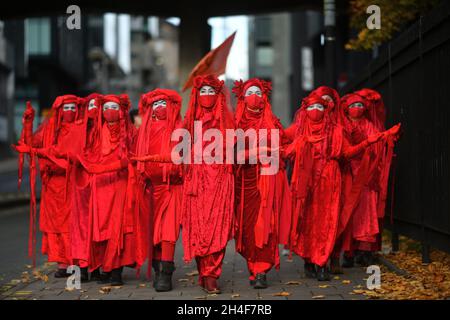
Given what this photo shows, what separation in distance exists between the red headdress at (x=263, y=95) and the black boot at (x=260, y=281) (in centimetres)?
151

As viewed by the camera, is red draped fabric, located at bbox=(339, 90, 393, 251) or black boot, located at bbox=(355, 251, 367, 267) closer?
red draped fabric, located at bbox=(339, 90, 393, 251)

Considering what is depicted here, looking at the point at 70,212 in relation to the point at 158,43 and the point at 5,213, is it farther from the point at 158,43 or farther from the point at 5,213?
the point at 158,43

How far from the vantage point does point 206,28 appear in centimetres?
2847

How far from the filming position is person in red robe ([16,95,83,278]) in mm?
9250

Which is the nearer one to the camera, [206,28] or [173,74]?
[206,28]

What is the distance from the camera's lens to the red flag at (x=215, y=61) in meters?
13.0

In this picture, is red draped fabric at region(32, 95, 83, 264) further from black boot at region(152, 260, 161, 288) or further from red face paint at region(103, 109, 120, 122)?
black boot at region(152, 260, 161, 288)

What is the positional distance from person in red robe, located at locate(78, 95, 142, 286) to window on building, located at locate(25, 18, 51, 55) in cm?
6114

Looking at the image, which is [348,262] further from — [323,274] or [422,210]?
[323,274]

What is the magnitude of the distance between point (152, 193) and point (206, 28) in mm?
20649

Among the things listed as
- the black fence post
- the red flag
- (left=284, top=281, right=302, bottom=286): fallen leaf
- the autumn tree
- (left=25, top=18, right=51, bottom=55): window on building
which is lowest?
(left=284, top=281, right=302, bottom=286): fallen leaf

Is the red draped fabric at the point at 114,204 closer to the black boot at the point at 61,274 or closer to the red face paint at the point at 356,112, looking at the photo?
the black boot at the point at 61,274

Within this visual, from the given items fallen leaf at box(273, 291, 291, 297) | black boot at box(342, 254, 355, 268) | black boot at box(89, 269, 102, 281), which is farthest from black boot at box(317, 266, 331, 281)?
black boot at box(89, 269, 102, 281)
